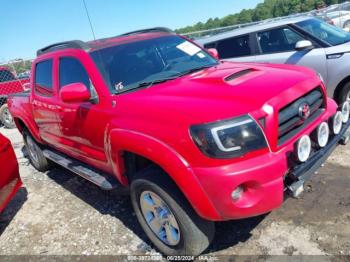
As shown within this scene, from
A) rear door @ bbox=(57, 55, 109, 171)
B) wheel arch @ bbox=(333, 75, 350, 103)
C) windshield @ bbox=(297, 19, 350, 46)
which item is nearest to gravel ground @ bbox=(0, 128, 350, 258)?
rear door @ bbox=(57, 55, 109, 171)

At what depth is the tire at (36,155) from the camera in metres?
5.83

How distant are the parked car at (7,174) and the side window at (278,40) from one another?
465 centimetres

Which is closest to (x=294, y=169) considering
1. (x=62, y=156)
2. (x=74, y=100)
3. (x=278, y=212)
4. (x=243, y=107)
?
(x=243, y=107)

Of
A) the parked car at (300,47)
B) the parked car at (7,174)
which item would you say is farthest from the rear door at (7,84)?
the parked car at (7,174)

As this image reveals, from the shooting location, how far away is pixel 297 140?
2.79 m

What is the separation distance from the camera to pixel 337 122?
3439mm

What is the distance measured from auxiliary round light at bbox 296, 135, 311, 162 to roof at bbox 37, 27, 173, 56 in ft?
7.28

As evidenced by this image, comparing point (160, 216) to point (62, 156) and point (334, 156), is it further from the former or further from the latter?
point (334, 156)

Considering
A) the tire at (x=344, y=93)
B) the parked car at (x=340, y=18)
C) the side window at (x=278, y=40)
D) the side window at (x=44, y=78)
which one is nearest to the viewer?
the side window at (x=44, y=78)

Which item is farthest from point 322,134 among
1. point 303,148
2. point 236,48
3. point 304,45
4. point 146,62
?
point 236,48

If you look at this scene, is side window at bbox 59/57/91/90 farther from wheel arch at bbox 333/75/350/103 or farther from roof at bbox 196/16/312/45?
wheel arch at bbox 333/75/350/103

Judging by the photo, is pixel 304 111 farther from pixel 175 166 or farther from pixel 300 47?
pixel 300 47

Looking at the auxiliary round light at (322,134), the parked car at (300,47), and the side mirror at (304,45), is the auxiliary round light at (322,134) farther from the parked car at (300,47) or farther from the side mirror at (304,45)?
the side mirror at (304,45)

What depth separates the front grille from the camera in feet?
9.12
